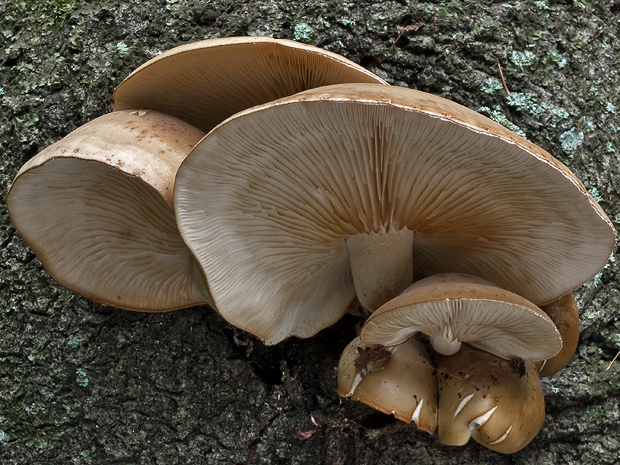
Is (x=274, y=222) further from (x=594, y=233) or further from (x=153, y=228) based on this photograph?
(x=594, y=233)

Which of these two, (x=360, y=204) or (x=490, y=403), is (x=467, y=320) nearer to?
(x=490, y=403)

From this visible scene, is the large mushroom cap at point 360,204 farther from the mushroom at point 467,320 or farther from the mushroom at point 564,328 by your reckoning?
the mushroom at point 467,320

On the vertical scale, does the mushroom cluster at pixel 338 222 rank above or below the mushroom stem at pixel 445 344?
above

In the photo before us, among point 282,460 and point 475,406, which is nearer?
point 475,406

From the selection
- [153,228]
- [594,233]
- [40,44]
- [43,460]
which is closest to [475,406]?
[594,233]

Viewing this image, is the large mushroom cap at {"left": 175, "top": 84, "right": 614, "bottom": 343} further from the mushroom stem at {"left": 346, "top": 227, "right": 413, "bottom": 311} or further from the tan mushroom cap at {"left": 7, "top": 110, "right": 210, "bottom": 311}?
the tan mushroom cap at {"left": 7, "top": 110, "right": 210, "bottom": 311}

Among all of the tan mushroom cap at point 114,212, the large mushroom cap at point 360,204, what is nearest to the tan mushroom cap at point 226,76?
the tan mushroom cap at point 114,212

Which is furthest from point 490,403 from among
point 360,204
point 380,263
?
point 360,204
